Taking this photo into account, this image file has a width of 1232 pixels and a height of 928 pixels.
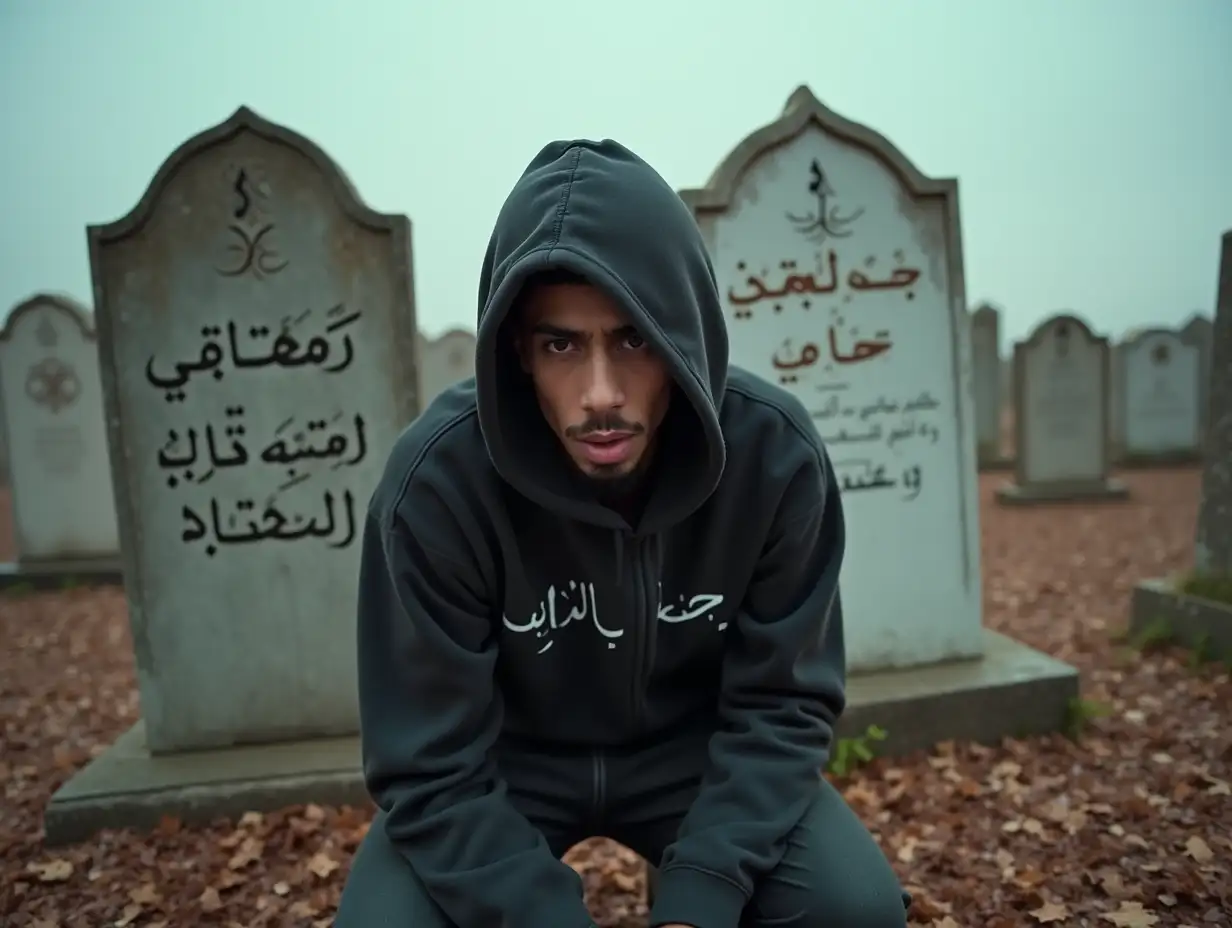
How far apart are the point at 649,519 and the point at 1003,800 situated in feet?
6.61

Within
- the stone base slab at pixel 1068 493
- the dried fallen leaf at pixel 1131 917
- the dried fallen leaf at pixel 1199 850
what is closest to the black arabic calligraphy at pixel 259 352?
the dried fallen leaf at pixel 1131 917

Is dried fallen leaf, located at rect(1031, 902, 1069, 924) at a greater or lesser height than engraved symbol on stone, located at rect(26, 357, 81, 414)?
lesser

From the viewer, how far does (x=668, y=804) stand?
1.82 m

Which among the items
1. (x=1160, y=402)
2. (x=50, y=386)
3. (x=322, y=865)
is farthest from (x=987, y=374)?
(x=322, y=865)

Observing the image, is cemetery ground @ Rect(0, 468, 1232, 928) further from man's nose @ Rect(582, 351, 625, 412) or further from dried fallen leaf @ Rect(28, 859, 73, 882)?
man's nose @ Rect(582, 351, 625, 412)

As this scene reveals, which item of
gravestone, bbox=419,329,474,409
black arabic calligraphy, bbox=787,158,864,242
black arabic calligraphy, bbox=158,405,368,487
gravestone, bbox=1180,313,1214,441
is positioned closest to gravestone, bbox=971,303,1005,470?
gravestone, bbox=1180,313,1214,441

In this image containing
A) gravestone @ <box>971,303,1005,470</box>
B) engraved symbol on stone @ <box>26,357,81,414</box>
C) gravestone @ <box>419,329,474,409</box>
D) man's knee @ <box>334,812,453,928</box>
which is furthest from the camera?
gravestone @ <box>971,303,1005,470</box>

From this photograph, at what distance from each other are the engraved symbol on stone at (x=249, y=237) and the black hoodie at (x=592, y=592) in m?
1.77

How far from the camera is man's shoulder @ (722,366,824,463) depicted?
1.70m

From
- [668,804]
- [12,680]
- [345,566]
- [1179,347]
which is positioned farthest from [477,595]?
[1179,347]

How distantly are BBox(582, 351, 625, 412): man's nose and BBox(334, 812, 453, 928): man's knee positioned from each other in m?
0.86

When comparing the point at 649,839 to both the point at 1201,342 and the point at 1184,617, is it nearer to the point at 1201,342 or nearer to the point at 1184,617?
the point at 1184,617

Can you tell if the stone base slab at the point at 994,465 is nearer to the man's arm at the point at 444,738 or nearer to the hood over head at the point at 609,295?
the hood over head at the point at 609,295

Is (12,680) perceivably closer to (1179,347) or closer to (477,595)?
(477,595)
